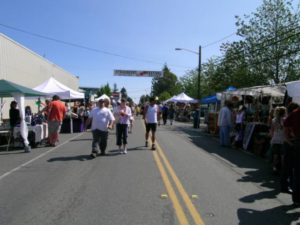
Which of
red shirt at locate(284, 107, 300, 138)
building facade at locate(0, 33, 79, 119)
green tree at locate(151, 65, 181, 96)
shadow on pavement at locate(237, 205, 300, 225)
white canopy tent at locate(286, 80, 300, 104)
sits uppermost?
green tree at locate(151, 65, 181, 96)

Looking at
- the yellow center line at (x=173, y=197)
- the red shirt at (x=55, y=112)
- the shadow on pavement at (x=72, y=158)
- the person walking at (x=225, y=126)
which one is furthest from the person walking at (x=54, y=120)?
the person walking at (x=225, y=126)

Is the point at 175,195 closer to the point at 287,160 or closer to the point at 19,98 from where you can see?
the point at 287,160

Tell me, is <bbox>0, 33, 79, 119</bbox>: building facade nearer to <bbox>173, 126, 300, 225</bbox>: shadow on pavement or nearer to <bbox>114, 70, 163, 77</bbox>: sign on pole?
<bbox>173, 126, 300, 225</bbox>: shadow on pavement

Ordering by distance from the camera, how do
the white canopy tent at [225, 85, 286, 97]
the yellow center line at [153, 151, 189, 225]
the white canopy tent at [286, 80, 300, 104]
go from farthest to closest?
the white canopy tent at [225, 85, 286, 97]
the white canopy tent at [286, 80, 300, 104]
the yellow center line at [153, 151, 189, 225]

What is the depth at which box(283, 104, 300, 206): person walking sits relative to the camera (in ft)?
25.9

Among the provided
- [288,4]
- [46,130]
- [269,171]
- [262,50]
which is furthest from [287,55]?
[269,171]

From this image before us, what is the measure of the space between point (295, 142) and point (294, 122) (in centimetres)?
38

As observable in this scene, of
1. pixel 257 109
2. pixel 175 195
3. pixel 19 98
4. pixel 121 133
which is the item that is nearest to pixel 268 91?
pixel 257 109

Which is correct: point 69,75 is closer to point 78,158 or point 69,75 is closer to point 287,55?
point 287,55

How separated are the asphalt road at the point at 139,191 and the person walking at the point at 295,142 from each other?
0.31 m

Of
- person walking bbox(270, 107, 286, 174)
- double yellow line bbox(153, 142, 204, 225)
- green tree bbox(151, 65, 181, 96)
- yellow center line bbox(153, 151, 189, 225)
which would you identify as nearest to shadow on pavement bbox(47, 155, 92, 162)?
double yellow line bbox(153, 142, 204, 225)

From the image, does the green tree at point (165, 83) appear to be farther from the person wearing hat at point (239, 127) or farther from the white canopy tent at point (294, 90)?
the white canopy tent at point (294, 90)

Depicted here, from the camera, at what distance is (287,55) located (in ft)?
115

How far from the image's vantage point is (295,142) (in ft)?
26.6
